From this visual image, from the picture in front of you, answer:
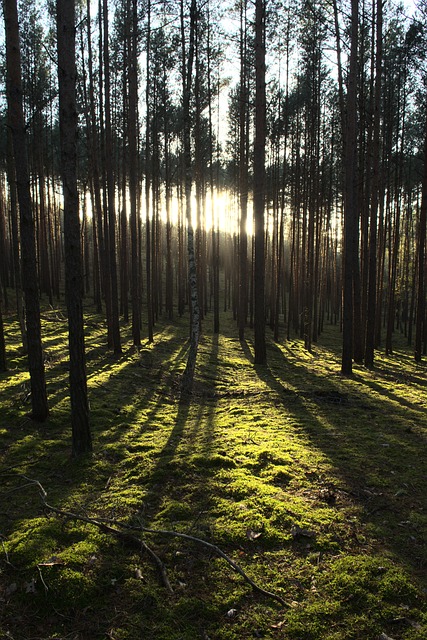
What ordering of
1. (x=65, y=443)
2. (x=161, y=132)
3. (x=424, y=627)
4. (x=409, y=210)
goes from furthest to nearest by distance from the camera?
(x=409, y=210)
(x=161, y=132)
(x=65, y=443)
(x=424, y=627)

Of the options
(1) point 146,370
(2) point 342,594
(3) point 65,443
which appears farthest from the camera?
(1) point 146,370

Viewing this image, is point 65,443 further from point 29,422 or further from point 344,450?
point 344,450

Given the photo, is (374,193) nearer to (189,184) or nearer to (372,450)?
(189,184)

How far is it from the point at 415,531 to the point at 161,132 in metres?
23.3

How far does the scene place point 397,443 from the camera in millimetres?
6215

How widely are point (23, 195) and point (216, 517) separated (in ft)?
16.8

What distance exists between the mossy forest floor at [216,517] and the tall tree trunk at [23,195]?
0.94 meters

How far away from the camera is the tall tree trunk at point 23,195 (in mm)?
5910

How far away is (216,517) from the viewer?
403 cm

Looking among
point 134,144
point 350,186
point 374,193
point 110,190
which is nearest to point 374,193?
point 374,193

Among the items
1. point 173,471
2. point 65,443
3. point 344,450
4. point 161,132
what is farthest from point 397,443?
point 161,132

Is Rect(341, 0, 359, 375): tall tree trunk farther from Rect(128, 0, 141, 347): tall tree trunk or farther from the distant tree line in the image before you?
Rect(128, 0, 141, 347): tall tree trunk

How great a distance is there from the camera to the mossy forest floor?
2867mm

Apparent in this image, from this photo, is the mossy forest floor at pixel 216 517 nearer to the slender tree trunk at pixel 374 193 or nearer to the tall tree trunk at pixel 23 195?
the tall tree trunk at pixel 23 195
